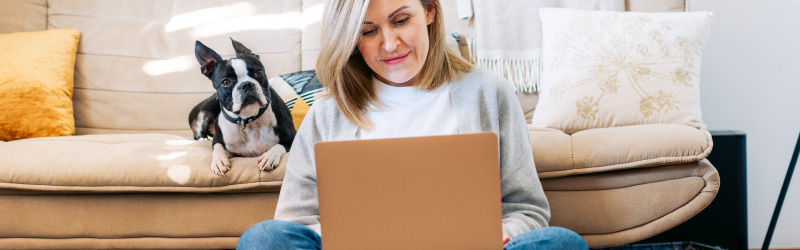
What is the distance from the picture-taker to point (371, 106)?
114 centimetres

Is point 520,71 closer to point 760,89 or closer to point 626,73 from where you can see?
point 626,73

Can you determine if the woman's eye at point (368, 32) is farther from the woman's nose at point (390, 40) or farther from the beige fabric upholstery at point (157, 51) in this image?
the beige fabric upholstery at point (157, 51)

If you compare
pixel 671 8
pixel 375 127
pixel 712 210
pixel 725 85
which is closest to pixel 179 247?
pixel 375 127

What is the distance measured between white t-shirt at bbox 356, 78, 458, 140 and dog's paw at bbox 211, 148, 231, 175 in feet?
1.31

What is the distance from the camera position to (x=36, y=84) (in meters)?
1.80

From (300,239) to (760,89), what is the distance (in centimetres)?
183

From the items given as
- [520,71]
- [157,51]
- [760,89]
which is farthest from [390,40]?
[760,89]

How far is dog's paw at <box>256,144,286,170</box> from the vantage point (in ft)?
4.39

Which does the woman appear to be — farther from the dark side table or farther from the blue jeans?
the dark side table

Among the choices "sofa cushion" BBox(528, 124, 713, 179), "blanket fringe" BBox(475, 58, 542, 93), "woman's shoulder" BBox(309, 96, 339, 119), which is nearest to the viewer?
"woman's shoulder" BBox(309, 96, 339, 119)

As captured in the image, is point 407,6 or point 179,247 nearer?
point 407,6

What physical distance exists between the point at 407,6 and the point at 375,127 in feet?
0.80

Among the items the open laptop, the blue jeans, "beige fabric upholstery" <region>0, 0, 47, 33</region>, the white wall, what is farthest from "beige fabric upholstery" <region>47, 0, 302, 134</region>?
the white wall

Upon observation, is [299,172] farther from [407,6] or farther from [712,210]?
[712,210]
